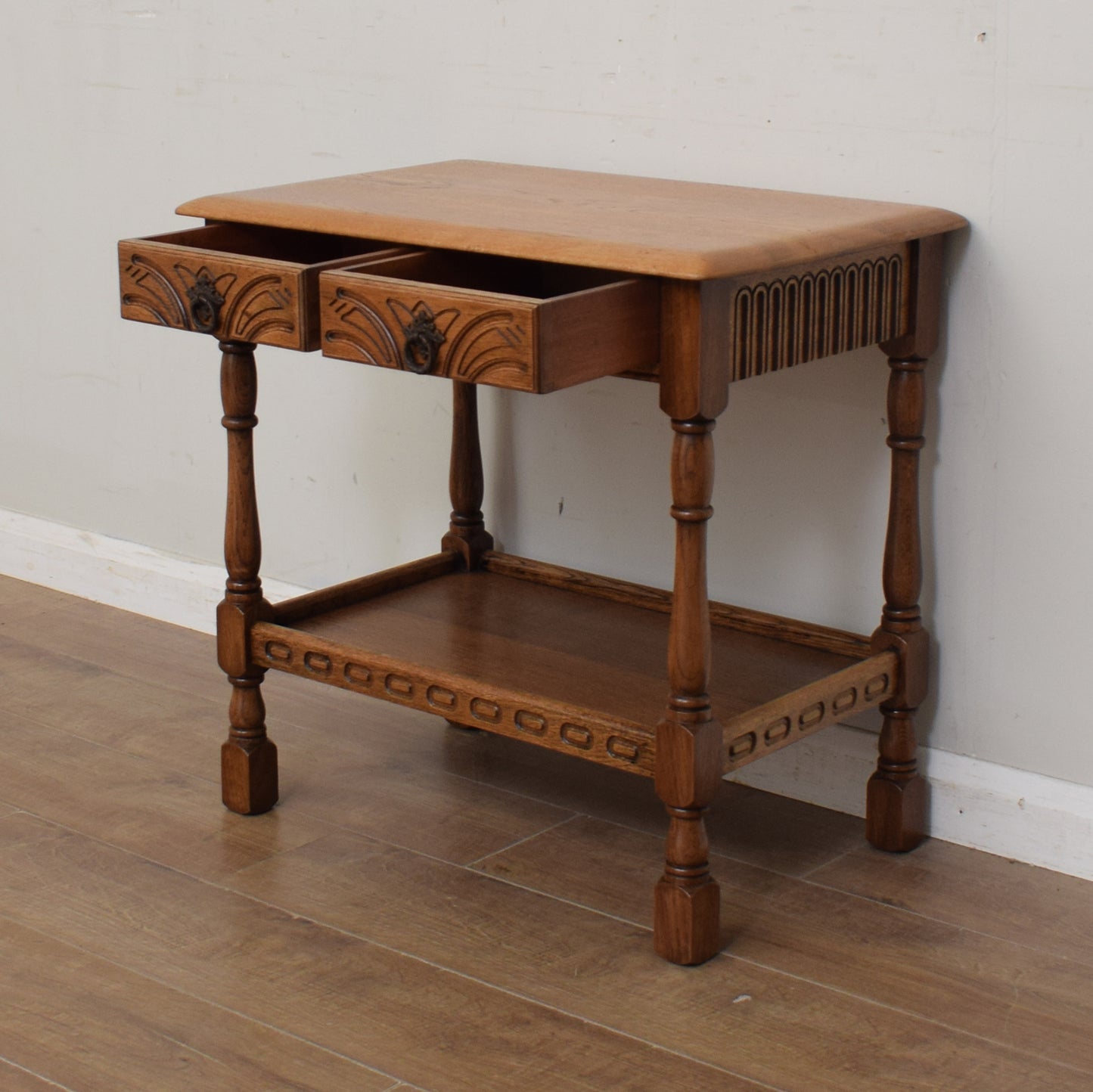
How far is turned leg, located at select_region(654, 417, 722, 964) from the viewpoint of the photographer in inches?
74.0

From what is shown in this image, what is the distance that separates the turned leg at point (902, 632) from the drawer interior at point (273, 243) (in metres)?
0.69

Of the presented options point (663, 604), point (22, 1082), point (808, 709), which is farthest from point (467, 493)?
point (22, 1082)

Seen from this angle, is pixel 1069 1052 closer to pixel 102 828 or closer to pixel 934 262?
pixel 934 262

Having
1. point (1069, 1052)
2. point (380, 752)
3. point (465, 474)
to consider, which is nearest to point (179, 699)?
point (380, 752)

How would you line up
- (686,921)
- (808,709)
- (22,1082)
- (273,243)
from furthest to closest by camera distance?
(273,243), (808,709), (686,921), (22,1082)

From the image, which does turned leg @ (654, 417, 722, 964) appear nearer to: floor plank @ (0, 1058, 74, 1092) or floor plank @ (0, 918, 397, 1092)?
floor plank @ (0, 918, 397, 1092)

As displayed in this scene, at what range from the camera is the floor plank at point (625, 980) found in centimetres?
180

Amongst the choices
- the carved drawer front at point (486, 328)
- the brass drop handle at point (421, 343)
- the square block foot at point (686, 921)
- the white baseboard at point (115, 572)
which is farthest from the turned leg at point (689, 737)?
the white baseboard at point (115, 572)

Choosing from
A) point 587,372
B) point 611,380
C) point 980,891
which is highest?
point 587,372

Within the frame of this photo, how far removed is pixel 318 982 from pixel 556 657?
1.78ft

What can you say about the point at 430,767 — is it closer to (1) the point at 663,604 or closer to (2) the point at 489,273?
(1) the point at 663,604

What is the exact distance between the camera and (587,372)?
182cm

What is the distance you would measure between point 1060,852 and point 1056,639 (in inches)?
10.9

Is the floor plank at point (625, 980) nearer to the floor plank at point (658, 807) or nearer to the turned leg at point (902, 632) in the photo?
the floor plank at point (658, 807)
